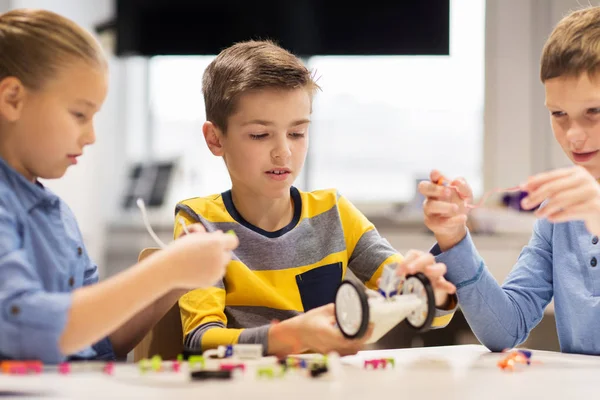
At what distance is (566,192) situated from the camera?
98 cm

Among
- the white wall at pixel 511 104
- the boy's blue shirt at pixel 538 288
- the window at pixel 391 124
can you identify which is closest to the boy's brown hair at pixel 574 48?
the boy's blue shirt at pixel 538 288

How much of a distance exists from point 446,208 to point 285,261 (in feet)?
1.19

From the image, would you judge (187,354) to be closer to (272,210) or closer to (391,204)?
(272,210)

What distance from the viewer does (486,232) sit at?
10.5 feet

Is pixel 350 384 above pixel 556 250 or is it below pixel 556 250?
below

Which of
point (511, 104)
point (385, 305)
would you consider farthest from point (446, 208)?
point (511, 104)

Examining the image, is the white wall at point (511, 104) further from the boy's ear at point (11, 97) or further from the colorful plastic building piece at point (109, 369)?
the colorful plastic building piece at point (109, 369)

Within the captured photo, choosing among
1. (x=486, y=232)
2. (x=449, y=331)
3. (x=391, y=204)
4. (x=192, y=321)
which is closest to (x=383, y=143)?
(x=391, y=204)

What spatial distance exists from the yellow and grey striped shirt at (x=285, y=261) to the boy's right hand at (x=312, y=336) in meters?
0.15

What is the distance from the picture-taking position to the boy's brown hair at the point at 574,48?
1.22 m

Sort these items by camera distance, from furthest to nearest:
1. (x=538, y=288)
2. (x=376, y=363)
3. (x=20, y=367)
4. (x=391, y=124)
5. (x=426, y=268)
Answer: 1. (x=391, y=124)
2. (x=538, y=288)
3. (x=426, y=268)
4. (x=376, y=363)
5. (x=20, y=367)

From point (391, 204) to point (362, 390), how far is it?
10.2 feet

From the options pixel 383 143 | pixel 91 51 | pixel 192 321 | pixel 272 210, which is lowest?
pixel 192 321

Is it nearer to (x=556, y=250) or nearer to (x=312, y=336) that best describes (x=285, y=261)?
(x=312, y=336)
